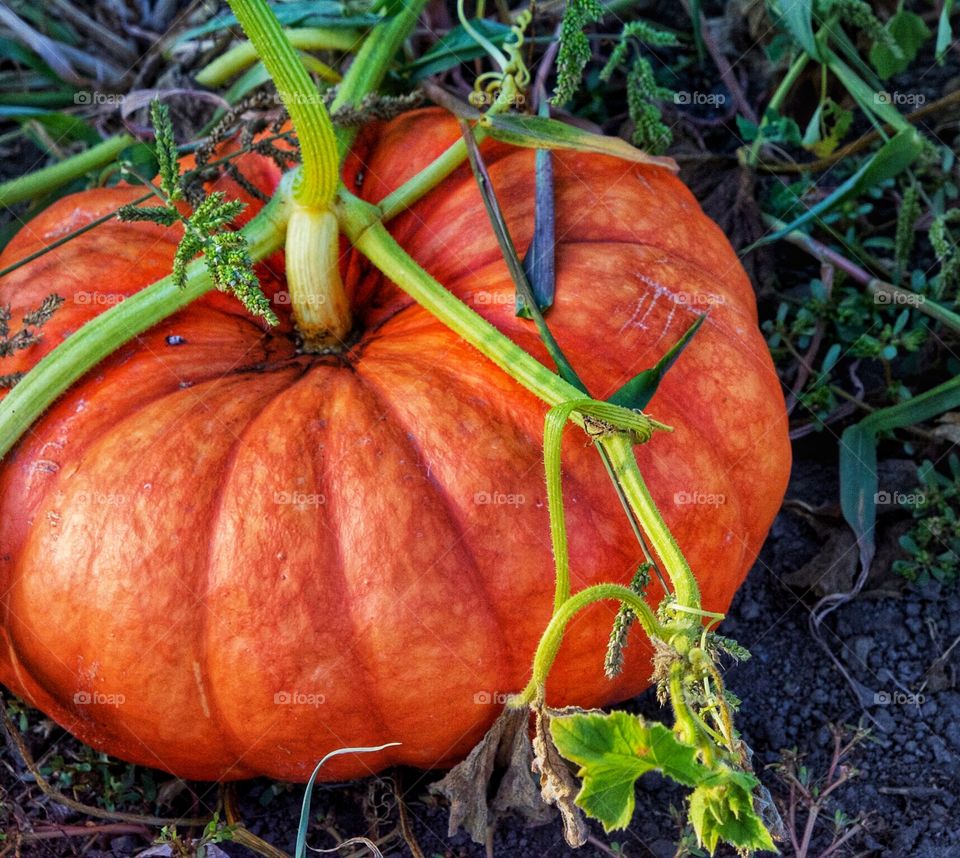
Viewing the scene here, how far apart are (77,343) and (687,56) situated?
2.07 metres

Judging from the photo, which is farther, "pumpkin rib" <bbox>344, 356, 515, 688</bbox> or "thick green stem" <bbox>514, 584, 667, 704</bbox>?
"pumpkin rib" <bbox>344, 356, 515, 688</bbox>

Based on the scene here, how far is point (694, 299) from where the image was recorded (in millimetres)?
2018

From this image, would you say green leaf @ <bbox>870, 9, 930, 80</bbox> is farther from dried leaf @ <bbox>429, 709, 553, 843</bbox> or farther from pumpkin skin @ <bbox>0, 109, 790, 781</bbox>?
dried leaf @ <bbox>429, 709, 553, 843</bbox>

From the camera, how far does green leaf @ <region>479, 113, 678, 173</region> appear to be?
201cm

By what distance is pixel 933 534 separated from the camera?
2.36m

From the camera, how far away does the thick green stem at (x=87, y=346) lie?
1820mm

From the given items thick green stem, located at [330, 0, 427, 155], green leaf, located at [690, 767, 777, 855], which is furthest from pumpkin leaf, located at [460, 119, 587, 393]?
green leaf, located at [690, 767, 777, 855]

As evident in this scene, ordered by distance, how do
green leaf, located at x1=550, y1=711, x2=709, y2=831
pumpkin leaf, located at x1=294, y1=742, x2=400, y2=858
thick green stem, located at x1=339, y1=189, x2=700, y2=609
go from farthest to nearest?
pumpkin leaf, located at x1=294, y1=742, x2=400, y2=858, thick green stem, located at x1=339, y1=189, x2=700, y2=609, green leaf, located at x1=550, y1=711, x2=709, y2=831

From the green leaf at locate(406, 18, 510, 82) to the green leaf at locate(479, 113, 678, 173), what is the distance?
489mm

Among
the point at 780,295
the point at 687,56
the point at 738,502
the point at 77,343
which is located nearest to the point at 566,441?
the point at 738,502

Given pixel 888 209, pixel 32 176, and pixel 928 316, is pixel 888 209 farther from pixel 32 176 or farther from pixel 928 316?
pixel 32 176

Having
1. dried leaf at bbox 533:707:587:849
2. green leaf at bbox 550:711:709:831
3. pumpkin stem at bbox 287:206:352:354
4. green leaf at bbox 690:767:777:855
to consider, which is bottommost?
dried leaf at bbox 533:707:587:849

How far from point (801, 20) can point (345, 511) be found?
168 cm

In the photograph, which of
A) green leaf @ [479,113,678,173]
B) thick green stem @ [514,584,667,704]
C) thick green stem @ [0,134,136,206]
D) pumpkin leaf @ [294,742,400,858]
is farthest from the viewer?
thick green stem @ [0,134,136,206]
